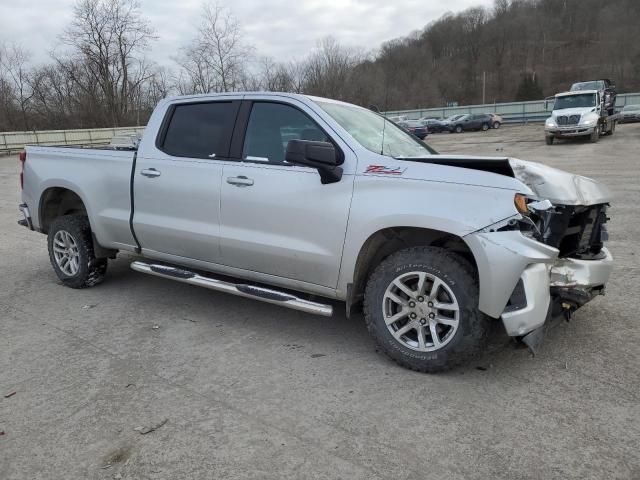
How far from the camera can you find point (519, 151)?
23.2 meters

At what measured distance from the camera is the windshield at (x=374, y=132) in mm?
3965

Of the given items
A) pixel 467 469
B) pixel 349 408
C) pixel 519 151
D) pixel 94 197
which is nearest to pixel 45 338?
pixel 94 197

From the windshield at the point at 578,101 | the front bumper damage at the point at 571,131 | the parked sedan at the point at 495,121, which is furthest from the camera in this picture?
the parked sedan at the point at 495,121

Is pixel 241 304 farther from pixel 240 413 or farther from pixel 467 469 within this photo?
pixel 467 469

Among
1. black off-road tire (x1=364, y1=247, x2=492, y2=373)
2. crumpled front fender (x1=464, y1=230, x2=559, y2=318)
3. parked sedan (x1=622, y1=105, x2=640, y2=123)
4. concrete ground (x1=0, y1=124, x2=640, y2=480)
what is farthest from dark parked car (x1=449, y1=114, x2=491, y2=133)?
crumpled front fender (x1=464, y1=230, x2=559, y2=318)

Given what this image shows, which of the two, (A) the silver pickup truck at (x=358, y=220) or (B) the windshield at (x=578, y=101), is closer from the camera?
(A) the silver pickup truck at (x=358, y=220)

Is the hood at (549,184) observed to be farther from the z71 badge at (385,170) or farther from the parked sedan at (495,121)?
the parked sedan at (495,121)

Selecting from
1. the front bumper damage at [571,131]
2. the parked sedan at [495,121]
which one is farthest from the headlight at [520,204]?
the parked sedan at [495,121]

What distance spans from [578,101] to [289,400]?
85.4 feet

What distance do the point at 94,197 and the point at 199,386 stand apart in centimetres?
264

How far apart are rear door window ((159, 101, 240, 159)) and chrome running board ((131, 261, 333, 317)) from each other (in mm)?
1034

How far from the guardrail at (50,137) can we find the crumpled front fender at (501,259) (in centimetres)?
3156

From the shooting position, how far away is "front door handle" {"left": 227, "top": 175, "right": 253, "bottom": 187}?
159 inches

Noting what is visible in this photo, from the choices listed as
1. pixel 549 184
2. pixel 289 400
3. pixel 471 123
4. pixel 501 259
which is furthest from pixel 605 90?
pixel 289 400
